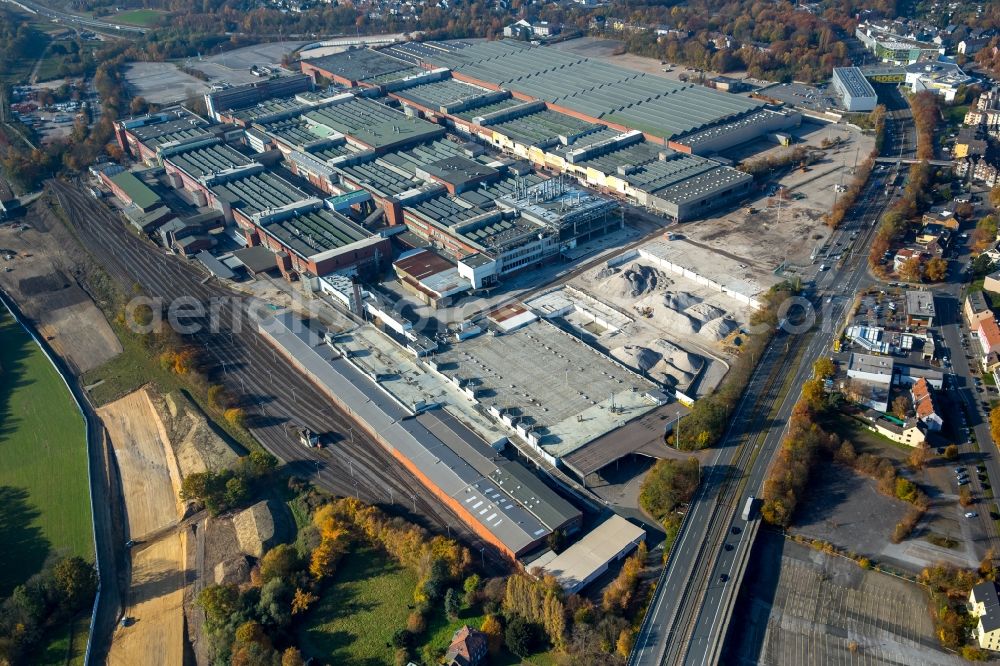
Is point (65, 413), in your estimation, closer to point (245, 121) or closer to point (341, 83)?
point (245, 121)

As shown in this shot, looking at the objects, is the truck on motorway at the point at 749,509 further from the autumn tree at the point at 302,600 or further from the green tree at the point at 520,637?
the autumn tree at the point at 302,600

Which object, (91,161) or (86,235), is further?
(91,161)

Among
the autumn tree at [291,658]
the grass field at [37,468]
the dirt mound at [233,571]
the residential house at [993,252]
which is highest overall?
the residential house at [993,252]

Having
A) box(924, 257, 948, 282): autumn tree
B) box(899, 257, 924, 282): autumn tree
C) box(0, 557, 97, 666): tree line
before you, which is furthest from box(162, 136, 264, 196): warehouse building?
box(924, 257, 948, 282): autumn tree

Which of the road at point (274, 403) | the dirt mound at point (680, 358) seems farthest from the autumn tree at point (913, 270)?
the road at point (274, 403)

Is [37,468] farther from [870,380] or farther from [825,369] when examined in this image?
[870,380]

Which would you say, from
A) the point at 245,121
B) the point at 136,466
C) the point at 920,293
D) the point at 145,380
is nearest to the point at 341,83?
the point at 245,121
